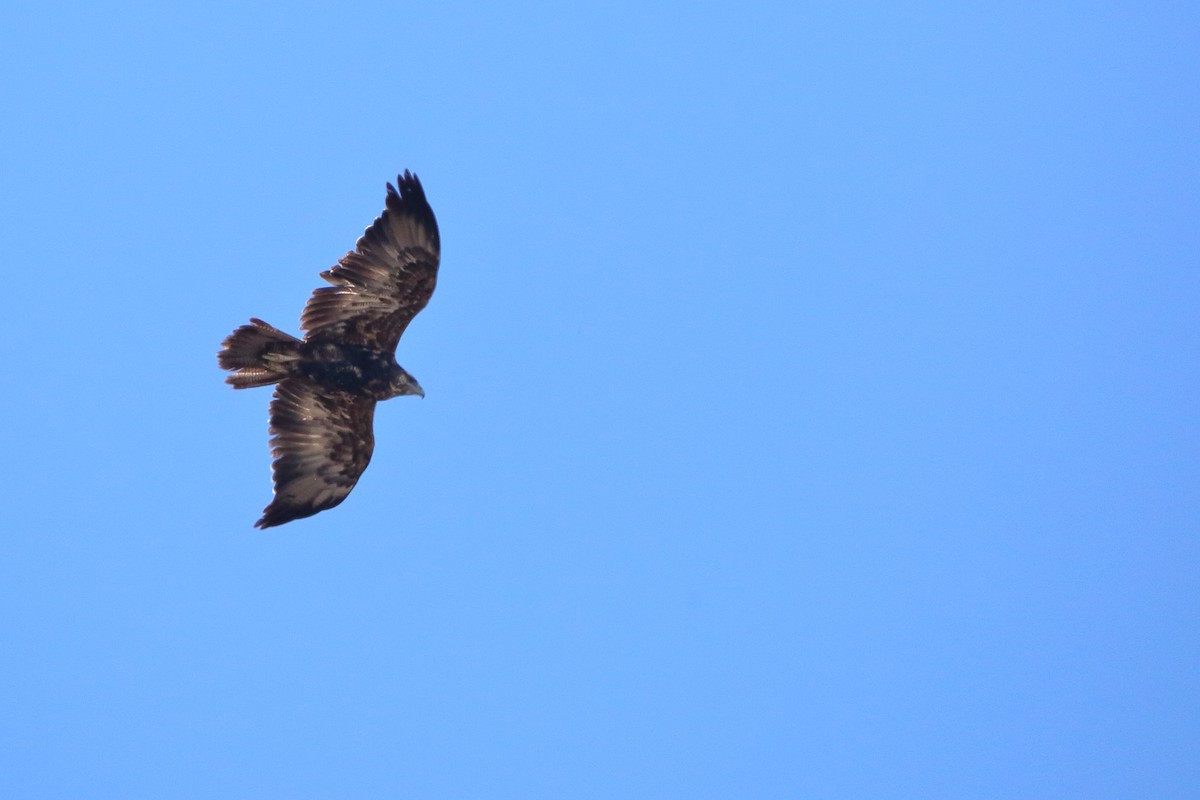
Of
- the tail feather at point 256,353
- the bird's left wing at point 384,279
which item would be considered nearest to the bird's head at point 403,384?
the bird's left wing at point 384,279

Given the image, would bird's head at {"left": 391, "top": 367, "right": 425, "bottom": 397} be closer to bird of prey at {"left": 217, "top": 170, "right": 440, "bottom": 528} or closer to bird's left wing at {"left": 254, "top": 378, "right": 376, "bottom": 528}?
bird of prey at {"left": 217, "top": 170, "right": 440, "bottom": 528}

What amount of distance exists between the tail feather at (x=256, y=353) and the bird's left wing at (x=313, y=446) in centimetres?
41

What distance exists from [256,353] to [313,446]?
151cm

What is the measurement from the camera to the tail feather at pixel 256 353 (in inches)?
683

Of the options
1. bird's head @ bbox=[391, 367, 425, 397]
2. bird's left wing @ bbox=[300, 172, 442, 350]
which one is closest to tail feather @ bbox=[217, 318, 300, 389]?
bird's left wing @ bbox=[300, 172, 442, 350]

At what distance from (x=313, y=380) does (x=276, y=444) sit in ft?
2.97

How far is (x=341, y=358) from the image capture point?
17891mm

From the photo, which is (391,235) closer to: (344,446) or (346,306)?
(346,306)

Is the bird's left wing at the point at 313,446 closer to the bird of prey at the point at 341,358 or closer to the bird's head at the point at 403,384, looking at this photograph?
the bird of prey at the point at 341,358

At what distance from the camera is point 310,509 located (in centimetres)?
1852

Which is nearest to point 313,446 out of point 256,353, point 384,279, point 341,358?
point 341,358

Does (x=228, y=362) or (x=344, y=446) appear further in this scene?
(x=344, y=446)

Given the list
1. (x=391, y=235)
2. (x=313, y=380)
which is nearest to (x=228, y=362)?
(x=313, y=380)

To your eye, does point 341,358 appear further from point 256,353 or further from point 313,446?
point 313,446
